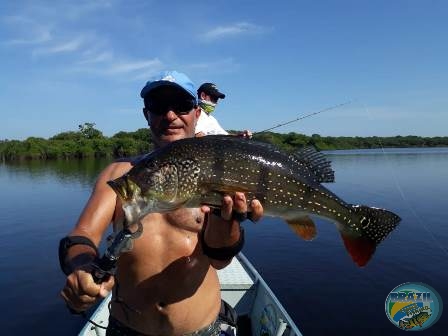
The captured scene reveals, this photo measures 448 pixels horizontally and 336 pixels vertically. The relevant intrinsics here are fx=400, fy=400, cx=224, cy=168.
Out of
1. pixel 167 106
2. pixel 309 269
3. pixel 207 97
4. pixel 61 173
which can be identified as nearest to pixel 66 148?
pixel 61 173

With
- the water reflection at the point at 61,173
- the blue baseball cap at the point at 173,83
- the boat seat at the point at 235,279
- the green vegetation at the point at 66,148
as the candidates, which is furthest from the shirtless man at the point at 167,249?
the green vegetation at the point at 66,148

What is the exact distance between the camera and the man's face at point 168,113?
4195mm

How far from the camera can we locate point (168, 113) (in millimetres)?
4199

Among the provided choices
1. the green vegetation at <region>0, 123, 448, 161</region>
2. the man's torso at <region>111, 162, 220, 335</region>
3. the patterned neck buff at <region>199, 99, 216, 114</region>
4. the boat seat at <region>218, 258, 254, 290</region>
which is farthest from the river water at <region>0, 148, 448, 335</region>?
the green vegetation at <region>0, 123, 448, 161</region>

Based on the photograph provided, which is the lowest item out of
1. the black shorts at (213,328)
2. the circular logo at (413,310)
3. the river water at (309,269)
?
the river water at (309,269)

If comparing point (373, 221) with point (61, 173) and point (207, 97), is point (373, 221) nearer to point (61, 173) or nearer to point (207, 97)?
point (207, 97)

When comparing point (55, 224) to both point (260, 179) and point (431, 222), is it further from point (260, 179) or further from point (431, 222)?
point (260, 179)

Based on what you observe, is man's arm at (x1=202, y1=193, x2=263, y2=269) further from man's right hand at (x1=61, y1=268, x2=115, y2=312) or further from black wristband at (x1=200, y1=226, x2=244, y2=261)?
man's right hand at (x1=61, y1=268, x2=115, y2=312)

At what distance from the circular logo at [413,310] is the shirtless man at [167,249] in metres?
7.87

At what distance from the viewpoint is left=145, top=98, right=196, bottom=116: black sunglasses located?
421cm

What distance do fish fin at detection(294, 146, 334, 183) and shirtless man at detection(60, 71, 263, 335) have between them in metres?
0.68

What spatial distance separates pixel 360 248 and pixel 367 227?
218 millimetres

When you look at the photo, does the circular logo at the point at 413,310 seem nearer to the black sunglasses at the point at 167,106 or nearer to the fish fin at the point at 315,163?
the fish fin at the point at 315,163

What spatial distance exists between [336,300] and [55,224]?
18772 millimetres
